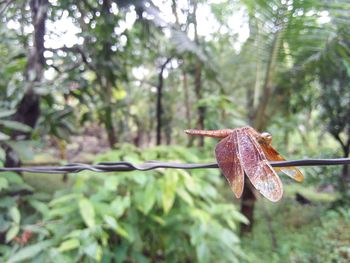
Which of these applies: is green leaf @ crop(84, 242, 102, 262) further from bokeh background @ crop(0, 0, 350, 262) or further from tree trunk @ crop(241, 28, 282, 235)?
tree trunk @ crop(241, 28, 282, 235)

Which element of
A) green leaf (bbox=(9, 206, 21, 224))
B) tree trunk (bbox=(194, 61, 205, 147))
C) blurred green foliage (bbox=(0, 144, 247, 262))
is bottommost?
blurred green foliage (bbox=(0, 144, 247, 262))

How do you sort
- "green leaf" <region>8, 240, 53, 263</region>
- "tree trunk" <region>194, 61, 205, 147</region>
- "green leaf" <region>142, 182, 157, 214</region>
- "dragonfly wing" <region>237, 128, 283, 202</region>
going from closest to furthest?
"dragonfly wing" <region>237, 128, 283, 202</region> → "green leaf" <region>8, 240, 53, 263</region> → "green leaf" <region>142, 182, 157, 214</region> → "tree trunk" <region>194, 61, 205, 147</region>

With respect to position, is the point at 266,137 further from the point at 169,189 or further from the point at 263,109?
the point at 263,109

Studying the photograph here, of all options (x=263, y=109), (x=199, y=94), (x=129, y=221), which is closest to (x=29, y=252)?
(x=129, y=221)

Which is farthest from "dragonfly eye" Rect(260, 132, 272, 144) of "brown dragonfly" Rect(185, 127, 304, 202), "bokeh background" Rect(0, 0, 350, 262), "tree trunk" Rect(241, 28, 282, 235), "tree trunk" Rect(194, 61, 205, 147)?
"tree trunk" Rect(194, 61, 205, 147)

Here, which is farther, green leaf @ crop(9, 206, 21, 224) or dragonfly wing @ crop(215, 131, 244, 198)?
green leaf @ crop(9, 206, 21, 224)

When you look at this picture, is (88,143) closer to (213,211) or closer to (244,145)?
(213,211)
